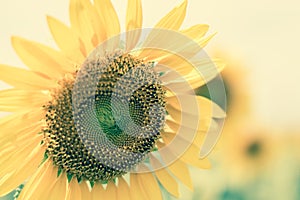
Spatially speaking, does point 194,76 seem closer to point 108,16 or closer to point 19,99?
point 108,16

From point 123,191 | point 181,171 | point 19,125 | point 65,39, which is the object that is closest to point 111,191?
point 123,191

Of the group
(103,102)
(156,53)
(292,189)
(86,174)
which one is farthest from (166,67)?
(292,189)

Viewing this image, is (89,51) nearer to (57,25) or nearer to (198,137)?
(57,25)

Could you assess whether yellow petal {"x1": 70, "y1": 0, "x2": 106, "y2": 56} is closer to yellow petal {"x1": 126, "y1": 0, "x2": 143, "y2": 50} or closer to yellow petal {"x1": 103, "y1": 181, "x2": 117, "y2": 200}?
yellow petal {"x1": 126, "y1": 0, "x2": 143, "y2": 50}


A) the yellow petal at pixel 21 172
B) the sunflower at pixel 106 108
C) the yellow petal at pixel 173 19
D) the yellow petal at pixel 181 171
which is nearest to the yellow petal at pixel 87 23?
the sunflower at pixel 106 108

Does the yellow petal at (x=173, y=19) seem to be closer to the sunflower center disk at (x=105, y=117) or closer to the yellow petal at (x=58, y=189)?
the sunflower center disk at (x=105, y=117)

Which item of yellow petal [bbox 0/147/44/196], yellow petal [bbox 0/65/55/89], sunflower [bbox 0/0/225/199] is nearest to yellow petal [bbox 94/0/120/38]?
sunflower [bbox 0/0/225/199]

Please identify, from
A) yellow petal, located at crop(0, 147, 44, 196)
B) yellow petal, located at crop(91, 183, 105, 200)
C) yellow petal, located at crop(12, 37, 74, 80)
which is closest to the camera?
yellow petal, located at crop(12, 37, 74, 80)
